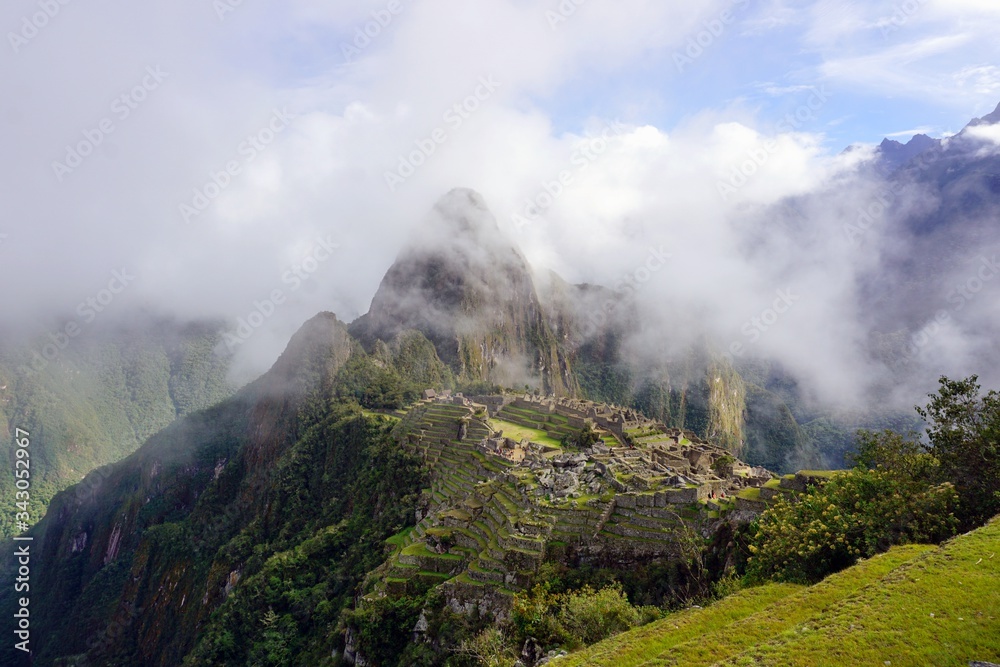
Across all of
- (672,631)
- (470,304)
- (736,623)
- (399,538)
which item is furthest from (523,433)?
(470,304)

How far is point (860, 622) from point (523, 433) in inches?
1977

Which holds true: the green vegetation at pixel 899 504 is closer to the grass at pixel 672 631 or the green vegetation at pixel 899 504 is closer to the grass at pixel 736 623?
the grass at pixel 736 623

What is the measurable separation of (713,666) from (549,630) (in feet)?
32.6

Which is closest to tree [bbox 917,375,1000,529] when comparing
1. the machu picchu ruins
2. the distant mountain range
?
the machu picchu ruins

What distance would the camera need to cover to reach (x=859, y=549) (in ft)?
65.2

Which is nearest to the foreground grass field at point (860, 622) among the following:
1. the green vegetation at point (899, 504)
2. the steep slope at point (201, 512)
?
the green vegetation at point (899, 504)

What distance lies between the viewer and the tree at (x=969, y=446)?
2006 centimetres

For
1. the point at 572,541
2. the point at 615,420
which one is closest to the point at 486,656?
the point at 572,541

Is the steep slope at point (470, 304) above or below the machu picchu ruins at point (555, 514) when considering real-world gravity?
above

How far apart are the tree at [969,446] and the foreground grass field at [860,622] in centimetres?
284

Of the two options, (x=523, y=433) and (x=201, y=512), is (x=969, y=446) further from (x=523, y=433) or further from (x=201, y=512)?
(x=201, y=512)

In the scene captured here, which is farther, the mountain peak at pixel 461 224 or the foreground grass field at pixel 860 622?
the mountain peak at pixel 461 224

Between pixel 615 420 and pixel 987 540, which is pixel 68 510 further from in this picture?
pixel 987 540

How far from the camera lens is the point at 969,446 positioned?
21688 millimetres
